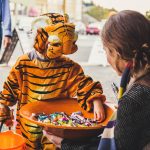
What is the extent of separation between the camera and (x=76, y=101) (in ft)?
9.27

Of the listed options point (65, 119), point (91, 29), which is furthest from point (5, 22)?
point (91, 29)

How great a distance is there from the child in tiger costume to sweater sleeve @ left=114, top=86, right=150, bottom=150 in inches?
29.8

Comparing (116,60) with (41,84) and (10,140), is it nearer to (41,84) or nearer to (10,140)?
(41,84)

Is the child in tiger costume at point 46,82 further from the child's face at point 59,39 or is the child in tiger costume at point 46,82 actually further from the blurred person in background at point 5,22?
the blurred person in background at point 5,22

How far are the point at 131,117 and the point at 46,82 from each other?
107cm

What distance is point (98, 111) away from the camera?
2.65m

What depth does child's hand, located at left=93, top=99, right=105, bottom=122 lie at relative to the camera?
8.57 feet

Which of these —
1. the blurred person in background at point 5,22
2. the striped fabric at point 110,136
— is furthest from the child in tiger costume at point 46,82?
the blurred person in background at point 5,22

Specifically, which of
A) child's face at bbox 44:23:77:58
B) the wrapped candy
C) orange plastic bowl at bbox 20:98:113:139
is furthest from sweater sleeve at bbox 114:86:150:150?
child's face at bbox 44:23:77:58

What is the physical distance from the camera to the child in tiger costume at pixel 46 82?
8.77 ft

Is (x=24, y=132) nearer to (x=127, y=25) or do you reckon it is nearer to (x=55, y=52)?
(x=55, y=52)

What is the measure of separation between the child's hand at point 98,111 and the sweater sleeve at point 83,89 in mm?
32

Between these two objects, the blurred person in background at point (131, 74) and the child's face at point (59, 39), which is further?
the child's face at point (59, 39)

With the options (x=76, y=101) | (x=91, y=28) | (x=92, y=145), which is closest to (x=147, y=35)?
(x=92, y=145)
